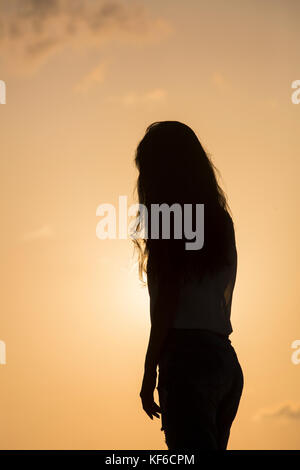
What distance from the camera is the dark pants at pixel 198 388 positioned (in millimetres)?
2902

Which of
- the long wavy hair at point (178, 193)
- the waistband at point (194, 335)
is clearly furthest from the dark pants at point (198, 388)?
the long wavy hair at point (178, 193)

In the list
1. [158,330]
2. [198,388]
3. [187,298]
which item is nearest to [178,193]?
[187,298]

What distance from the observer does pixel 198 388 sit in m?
2.96

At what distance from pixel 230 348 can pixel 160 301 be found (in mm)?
455

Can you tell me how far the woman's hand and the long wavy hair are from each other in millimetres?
552

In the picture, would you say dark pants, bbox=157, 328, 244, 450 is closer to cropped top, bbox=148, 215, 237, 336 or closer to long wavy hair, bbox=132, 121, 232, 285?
cropped top, bbox=148, 215, 237, 336

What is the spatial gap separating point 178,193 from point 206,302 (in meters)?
0.64

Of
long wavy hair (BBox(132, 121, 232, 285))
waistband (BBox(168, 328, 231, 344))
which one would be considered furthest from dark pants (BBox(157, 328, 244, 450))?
long wavy hair (BBox(132, 121, 232, 285))

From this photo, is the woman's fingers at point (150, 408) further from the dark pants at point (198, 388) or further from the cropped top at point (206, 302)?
the cropped top at point (206, 302)

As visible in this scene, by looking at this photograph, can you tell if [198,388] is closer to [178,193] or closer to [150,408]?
[150,408]

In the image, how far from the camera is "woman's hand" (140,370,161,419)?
316cm

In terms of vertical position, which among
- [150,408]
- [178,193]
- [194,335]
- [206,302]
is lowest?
[150,408]
